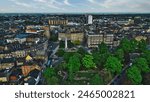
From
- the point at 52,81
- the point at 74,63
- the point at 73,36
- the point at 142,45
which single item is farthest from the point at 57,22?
the point at 142,45

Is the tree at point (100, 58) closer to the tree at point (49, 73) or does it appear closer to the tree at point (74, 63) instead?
the tree at point (74, 63)

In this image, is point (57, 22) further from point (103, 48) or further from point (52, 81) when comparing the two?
point (52, 81)

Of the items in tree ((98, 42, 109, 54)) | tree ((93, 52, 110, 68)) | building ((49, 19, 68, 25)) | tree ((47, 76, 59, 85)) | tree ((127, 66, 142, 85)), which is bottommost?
tree ((127, 66, 142, 85))

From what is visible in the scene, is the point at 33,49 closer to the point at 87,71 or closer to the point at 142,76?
the point at 87,71

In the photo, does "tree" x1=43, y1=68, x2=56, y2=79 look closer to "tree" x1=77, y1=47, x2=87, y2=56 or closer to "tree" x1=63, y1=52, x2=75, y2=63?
"tree" x1=63, y1=52, x2=75, y2=63

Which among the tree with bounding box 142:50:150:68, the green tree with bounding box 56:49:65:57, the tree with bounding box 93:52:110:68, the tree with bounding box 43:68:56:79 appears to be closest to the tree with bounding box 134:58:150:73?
the tree with bounding box 142:50:150:68

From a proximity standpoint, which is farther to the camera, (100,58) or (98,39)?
(98,39)
